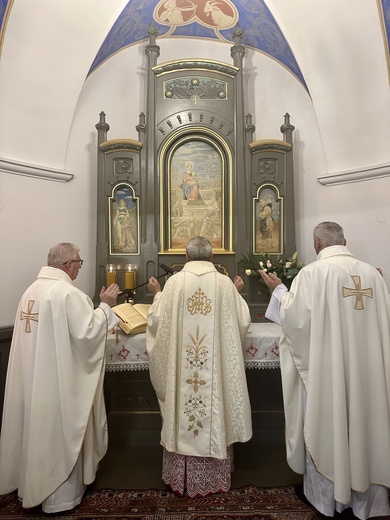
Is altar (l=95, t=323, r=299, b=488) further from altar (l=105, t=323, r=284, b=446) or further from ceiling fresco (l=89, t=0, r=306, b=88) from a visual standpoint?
ceiling fresco (l=89, t=0, r=306, b=88)

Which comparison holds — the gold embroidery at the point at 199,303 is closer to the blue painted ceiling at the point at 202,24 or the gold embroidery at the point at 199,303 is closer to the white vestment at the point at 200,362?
the white vestment at the point at 200,362

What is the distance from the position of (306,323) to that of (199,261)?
106 centimetres

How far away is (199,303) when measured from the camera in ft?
10.8

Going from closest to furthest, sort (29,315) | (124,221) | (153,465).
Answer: (29,315), (153,465), (124,221)

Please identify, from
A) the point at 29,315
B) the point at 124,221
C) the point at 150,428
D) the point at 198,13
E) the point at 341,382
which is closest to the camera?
the point at 341,382

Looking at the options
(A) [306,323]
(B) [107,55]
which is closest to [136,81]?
(B) [107,55]

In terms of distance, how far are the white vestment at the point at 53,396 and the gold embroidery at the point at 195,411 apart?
0.75m

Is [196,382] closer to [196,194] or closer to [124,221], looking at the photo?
[124,221]

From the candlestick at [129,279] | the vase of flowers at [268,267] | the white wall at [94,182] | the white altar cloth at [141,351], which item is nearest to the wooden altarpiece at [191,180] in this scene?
the vase of flowers at [268,267]

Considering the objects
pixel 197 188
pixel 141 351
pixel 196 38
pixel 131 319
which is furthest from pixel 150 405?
pixel 196 38

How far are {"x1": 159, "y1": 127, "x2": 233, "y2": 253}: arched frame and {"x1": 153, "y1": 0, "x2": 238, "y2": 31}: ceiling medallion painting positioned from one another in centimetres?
195

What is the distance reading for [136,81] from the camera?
603 cm

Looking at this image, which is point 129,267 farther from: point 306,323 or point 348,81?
point 348,81

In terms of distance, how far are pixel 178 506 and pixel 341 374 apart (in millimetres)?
1725
